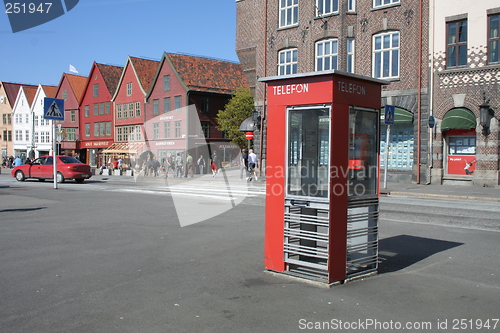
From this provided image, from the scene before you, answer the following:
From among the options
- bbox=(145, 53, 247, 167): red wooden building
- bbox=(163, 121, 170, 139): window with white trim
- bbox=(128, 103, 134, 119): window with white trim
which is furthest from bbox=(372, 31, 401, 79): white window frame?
bbox=(128, 103, 134, 119): window with white trim

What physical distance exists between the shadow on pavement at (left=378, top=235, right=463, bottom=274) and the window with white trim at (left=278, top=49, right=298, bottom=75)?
73.7 feet

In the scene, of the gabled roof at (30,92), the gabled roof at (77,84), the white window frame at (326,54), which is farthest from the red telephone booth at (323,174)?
the gabled roof at (30,92)

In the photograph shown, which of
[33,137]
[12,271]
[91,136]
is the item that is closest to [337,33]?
[12,271]

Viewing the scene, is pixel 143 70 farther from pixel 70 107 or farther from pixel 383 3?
pixel 383 3

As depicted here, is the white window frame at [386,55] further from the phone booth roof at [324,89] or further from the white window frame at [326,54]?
the phone booth roof at [324,89]

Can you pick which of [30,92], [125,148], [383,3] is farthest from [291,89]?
[30,92]

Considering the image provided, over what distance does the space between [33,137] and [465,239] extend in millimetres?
70059

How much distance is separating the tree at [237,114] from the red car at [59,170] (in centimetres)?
2058

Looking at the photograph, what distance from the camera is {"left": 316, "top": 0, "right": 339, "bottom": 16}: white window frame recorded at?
2767 centimetres

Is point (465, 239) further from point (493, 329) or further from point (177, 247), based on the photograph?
point (177, 247)

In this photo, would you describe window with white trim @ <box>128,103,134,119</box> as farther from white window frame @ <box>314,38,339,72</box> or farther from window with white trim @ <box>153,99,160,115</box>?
white window frame @ <box>314,38,339,72</box>

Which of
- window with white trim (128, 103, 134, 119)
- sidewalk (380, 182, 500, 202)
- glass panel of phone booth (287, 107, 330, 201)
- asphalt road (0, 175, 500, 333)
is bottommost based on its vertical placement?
asphalt road (0, 175, 500, 333)

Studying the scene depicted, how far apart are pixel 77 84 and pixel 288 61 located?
47.3 m

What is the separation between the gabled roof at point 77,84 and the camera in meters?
66.9
